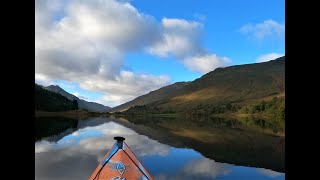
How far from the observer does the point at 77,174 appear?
23000 mm

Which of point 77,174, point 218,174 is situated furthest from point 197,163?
point 77,174

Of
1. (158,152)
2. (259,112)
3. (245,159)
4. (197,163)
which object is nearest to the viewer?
(197,163)
